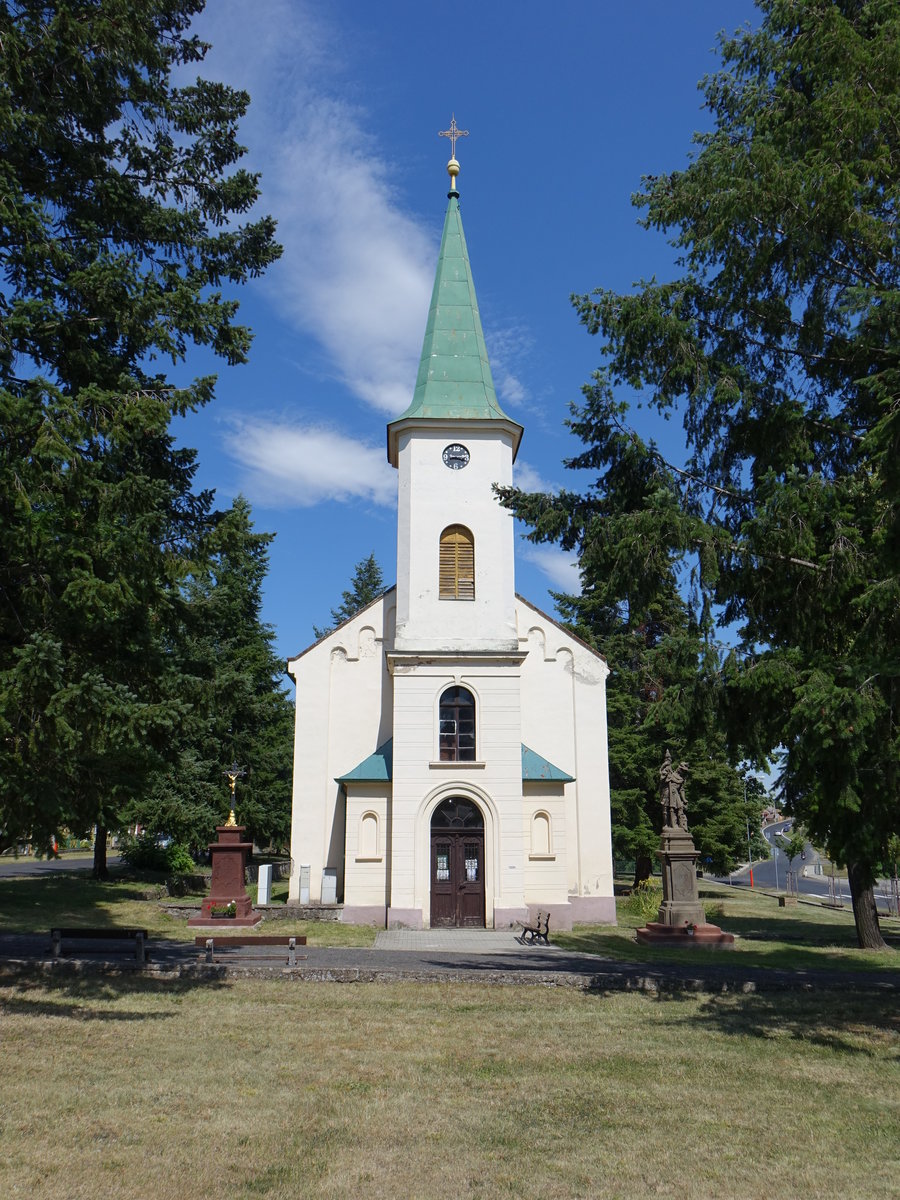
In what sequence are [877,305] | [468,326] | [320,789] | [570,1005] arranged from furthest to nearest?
1. [468,326]
2. [320,789]
3. [570,1005]
4. [877,305]

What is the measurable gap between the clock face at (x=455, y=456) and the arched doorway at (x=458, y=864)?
9.06m

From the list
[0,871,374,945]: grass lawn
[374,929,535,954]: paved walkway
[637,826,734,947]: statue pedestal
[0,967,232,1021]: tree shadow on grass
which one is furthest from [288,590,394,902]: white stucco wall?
[0,967,232,1021]: tree shadow on grass

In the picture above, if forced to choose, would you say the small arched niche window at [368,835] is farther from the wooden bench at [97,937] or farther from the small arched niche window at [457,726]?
the wooden bench at [97,937]

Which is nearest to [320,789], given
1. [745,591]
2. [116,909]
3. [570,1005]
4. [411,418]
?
[116,909]

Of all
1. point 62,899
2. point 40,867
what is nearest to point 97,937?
point 62,899

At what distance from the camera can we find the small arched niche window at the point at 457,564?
986 inches

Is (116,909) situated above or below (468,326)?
below

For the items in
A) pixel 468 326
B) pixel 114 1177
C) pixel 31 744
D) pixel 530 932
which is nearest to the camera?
pixel 114 1177

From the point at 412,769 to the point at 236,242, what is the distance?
1440 centimetres

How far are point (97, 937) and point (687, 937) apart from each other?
12.6 metres

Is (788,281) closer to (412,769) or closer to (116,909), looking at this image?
(412,769)

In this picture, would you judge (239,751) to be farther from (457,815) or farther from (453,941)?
(453,941)

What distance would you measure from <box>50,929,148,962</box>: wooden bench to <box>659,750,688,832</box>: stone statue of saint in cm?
1325

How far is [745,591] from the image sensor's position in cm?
1186
